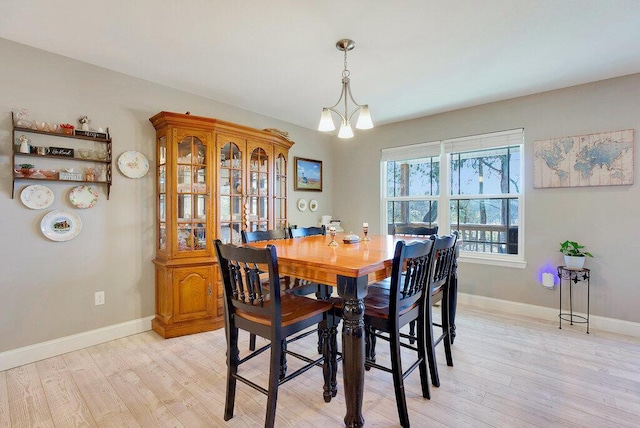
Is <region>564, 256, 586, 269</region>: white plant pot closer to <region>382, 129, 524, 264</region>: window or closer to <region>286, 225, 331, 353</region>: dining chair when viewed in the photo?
<region>382, 129, 524, 264</region>: window

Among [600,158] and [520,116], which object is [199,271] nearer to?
[520,116]

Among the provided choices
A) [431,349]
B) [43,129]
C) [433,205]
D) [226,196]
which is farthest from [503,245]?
[43,129]

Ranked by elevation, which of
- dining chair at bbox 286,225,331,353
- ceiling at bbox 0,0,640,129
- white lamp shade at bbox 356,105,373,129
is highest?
ceiling at bbox 0,0,640,129

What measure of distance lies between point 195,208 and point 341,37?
1.96 metres

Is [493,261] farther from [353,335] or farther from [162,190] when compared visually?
[162,190]

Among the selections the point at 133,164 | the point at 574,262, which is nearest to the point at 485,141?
the point at 574,262

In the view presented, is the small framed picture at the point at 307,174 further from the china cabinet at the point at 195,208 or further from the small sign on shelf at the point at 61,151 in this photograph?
the small sign on shelf at the point at 61,151

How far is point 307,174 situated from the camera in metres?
4.61

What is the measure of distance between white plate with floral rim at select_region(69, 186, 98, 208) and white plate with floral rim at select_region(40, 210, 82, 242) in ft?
0.32

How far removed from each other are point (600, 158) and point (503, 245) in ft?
4.02

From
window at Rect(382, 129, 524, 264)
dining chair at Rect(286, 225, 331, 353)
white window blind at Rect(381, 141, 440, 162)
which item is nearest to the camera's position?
dining chair at Rect(286, 225, 331, 353)

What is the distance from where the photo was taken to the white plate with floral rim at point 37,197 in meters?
2.32

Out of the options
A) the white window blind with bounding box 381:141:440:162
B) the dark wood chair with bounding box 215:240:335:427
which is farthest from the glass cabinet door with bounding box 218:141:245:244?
the white window blind with bounding box 381:141:440:162

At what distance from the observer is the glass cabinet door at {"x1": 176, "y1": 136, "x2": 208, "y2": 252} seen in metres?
2.89
